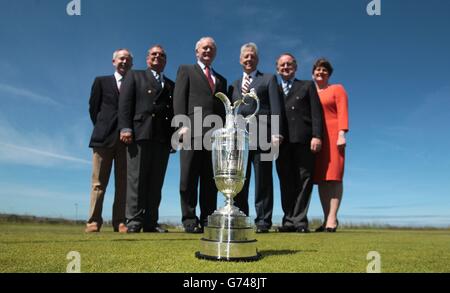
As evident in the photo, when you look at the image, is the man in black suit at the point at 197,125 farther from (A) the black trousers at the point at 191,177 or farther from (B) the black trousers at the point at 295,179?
(B) the black trousers at the point at 295,179

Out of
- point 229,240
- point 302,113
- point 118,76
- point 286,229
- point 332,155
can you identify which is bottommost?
point 286,229

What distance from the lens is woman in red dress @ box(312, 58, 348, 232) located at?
566 centimetres

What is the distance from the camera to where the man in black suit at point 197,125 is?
5.06m

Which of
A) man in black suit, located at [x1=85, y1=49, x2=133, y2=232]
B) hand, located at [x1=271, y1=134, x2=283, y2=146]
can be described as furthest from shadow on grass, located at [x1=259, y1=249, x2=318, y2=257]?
man in black suit, located at [x1=85, y1=49, x2=133, y2=232]

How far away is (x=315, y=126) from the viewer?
5547 mm

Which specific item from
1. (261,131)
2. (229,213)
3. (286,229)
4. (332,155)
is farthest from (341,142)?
(229,213)

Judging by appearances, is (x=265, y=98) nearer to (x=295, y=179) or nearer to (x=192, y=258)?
(x=295, y=179)

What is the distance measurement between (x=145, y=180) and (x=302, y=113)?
2479mm

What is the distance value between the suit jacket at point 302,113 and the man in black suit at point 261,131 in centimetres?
33

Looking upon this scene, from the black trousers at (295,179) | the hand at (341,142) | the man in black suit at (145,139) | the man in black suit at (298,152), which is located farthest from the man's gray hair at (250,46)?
the hand at (341,142)

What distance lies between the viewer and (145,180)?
520 centimetres

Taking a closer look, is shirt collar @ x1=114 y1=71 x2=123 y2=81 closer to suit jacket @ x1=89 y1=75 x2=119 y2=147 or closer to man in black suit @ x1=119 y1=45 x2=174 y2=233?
suit jacket @ x1=89 y1=75 x2=119 y2=147
